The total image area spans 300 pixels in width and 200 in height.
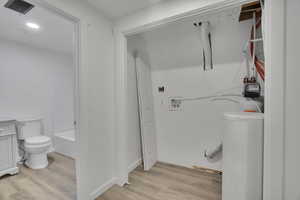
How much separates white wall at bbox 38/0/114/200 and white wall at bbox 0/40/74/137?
6.95 feet

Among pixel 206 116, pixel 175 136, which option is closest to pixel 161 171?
pixel 175 136

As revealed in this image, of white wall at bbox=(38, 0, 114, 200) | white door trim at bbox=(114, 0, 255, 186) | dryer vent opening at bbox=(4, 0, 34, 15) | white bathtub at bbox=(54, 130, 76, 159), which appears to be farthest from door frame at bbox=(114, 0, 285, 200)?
white bathtub at bbox=(54, 130, 76, 159)

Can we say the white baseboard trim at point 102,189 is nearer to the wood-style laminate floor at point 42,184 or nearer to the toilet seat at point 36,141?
the wood-style laminate floor at point 42,184

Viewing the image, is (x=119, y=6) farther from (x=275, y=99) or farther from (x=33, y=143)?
(x=33, y=143)

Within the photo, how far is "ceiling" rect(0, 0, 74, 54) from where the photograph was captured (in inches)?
75.2

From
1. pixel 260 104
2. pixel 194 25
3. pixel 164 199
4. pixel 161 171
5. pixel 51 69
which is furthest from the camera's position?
pixel 51 69

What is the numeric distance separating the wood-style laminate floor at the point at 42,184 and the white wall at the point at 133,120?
921mm

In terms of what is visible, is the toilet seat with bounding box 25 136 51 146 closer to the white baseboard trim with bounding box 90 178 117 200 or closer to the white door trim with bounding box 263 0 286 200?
the white baseboard trim with bounding box 90 178 117 200

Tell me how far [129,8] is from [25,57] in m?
2.54

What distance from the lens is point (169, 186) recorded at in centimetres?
196

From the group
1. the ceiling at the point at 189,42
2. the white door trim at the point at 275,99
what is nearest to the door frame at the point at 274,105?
the white door trim at the point at 275,99

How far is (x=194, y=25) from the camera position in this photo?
2.21m

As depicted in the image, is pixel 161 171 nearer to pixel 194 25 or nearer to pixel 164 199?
pixel 164 199

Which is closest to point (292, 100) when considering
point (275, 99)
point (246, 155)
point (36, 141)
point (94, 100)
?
point (275, 99)
